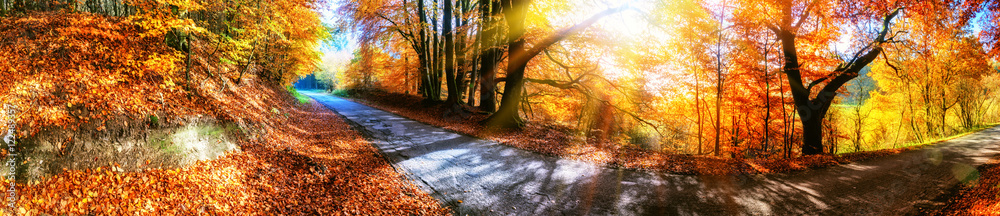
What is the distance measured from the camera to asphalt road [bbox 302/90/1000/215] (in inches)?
184

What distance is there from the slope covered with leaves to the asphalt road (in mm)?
777

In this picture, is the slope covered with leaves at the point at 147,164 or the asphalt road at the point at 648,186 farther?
the asphalt road at the point at 648,186

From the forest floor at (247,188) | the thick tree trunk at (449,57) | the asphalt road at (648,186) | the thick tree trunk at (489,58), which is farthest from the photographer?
the thick tree trunk at (449,57)

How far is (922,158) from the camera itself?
8.48 m

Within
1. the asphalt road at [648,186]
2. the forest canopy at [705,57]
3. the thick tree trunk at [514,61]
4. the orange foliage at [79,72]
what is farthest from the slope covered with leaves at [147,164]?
the forest canopy at [705,57]

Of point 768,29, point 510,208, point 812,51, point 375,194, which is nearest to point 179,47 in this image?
point 375,194

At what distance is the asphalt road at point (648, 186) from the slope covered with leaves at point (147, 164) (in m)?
0.78

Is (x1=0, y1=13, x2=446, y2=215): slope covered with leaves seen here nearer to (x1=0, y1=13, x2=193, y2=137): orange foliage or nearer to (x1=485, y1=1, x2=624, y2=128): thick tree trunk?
(x1=0, y1=13, x2=193, y2=137): orange foliage

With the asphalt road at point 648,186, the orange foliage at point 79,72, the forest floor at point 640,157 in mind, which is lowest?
the asphalt road at point 648,186

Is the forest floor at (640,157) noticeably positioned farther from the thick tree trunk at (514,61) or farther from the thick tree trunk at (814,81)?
the thick tree trunk at (814,81)

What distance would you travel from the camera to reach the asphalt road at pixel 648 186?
4.66 metres

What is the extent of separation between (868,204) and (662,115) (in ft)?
36.4

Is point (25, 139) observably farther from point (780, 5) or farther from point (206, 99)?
point (780, 5)

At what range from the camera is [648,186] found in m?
5.61
